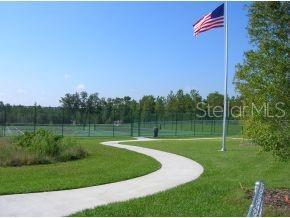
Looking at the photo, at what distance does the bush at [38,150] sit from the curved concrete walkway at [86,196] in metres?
4.35

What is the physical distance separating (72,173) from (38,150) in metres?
3.84

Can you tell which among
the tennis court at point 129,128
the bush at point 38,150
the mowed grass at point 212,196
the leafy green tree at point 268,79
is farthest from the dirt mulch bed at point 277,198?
the tennis court at point 129,128

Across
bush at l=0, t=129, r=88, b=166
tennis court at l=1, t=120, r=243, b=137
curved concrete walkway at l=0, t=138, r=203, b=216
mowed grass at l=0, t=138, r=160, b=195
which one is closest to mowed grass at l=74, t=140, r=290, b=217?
curved concrete walkway at l=0, t=138, r=203, b=216

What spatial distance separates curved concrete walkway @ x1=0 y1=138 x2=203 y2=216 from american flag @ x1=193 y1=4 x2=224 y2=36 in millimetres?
10604

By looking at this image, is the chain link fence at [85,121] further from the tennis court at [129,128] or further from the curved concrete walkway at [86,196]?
the curved concrete walkway at [86,196]

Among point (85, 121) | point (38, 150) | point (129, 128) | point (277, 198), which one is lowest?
point (277, 198)

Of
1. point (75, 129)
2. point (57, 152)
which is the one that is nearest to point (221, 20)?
point (57, 152)

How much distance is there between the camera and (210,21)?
23703 millimetres

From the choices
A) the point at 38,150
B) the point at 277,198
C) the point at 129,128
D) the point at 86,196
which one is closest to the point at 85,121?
the point at 129,128

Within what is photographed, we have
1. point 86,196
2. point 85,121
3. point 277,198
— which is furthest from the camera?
point 85,121

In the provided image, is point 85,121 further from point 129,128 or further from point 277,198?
point 277,198

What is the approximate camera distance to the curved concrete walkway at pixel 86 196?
8.89m

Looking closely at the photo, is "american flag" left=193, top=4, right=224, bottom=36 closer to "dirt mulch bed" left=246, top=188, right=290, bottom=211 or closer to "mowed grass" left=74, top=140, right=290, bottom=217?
"mowed grass" left=74, top=140, right=290, bottom=217

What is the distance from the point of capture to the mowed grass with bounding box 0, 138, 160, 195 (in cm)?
1149
